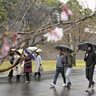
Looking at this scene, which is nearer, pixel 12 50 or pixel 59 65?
pixel 12 50

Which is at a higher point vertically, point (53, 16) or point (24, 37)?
point (53, 16)

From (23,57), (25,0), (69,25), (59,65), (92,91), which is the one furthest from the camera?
(59,65)

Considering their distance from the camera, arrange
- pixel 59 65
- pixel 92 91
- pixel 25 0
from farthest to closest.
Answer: pixel 59 65
pixel 92 91
pixel 25 0

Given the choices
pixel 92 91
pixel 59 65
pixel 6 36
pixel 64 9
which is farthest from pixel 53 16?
pixel 59 65

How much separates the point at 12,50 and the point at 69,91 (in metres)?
11.5

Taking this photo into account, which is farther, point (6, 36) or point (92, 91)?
point (92, 91)

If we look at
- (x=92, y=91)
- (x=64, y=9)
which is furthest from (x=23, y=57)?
(x=92, y=91)

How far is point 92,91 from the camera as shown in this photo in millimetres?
14359

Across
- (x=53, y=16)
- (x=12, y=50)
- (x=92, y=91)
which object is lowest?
(x=92, y=91)

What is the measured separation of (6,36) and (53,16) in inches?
19.5

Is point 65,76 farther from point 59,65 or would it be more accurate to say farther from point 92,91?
point 92,91

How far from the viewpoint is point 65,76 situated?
1611 cm

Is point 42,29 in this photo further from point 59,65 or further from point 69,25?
point 59,65

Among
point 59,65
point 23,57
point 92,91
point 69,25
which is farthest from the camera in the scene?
point 59,65
